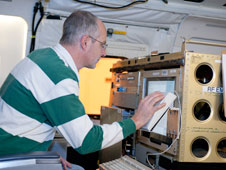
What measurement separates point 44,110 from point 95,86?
212 centimetres

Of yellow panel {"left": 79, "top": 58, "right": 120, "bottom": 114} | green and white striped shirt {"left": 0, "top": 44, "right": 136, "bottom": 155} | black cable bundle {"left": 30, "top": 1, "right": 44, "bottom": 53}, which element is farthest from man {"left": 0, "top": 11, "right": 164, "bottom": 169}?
yellow panel {"left": 79, "top": 58, "right": 120, "bottom": 114}

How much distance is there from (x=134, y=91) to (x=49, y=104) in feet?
3.28

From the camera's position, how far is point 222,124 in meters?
1.47

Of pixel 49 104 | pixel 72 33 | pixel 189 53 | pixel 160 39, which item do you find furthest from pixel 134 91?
pixel 160 39

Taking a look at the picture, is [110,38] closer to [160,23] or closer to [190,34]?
[160,23]

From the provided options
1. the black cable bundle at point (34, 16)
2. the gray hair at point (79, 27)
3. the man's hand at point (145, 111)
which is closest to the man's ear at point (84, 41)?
the gray hair at point (79, 27)

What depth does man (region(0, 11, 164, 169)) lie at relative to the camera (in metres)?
1.10

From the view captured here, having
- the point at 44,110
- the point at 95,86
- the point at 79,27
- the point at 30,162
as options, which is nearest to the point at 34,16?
the point at 95,86

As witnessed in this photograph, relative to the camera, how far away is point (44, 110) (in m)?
1.13

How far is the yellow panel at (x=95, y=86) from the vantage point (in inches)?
125

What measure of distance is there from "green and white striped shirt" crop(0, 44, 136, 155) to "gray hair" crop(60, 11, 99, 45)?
164 mm

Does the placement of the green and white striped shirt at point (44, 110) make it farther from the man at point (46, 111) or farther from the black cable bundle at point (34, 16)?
the black cable bundle at point (34, 16)

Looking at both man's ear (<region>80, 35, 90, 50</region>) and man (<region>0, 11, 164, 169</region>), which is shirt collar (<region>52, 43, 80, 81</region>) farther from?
man's ear (<region>80, 35, 90, 50</region>)

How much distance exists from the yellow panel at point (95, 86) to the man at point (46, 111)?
6.09 feet
